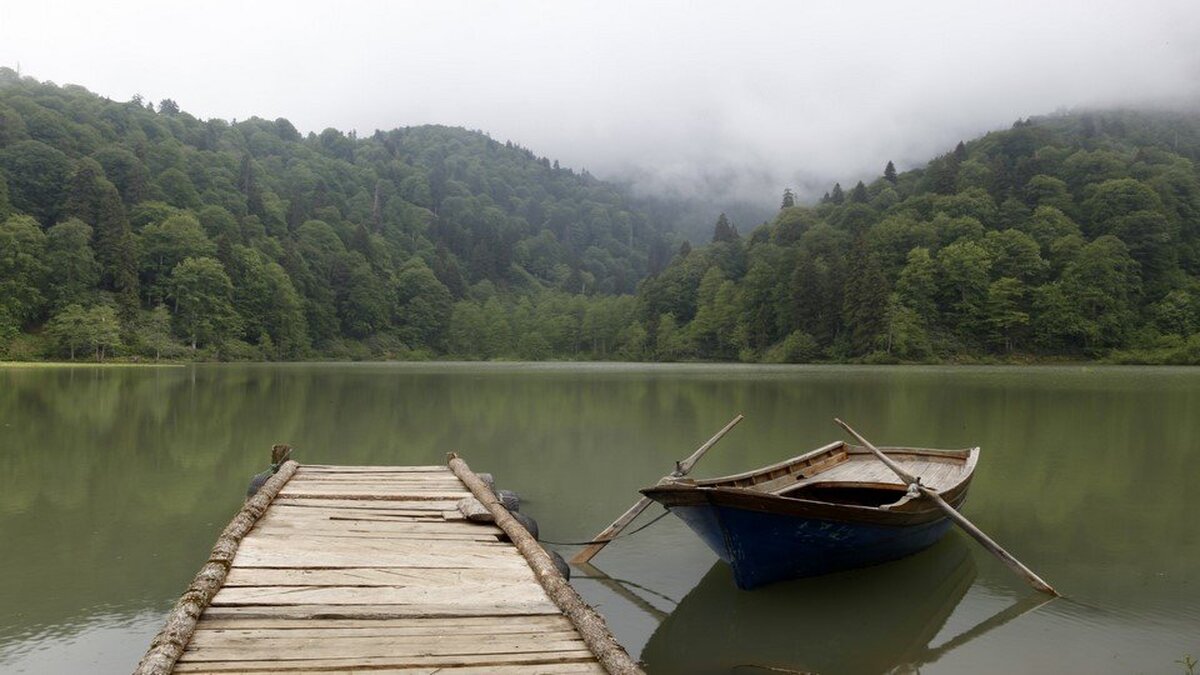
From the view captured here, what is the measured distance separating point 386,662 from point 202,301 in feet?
316

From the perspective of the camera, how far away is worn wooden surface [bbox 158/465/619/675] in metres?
4.63

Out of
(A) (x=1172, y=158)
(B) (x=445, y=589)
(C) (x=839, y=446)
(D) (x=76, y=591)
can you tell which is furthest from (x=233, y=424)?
(A) (x=1172, y=158)

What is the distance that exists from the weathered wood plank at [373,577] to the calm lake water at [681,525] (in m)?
1.61

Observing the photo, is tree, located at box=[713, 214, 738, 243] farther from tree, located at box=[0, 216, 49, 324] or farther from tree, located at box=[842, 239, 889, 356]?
tree, located at box=[0, 216, 49, 324]

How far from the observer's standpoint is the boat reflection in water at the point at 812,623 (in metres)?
7.05

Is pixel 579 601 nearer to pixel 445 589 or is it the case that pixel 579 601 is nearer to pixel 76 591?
pixel 445 589

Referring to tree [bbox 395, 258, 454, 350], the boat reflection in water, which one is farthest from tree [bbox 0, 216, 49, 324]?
the boat reflection in water

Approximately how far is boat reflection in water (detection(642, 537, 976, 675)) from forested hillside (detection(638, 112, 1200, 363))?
8306 cm

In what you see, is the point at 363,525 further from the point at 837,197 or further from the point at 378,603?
the point at 837,197

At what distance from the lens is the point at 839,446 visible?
46.8ft

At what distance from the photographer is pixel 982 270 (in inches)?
3597

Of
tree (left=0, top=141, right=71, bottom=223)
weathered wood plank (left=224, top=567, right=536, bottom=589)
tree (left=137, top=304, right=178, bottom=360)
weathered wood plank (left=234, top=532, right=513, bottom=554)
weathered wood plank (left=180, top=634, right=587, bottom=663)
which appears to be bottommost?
tree (left=137, top=304, right=178, bottom=360)

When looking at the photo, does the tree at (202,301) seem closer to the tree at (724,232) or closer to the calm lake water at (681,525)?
the calm lake water at (681,525)

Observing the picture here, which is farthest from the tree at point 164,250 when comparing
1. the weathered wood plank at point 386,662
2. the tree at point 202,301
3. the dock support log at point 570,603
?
the weathered wood plank at point 386,662
